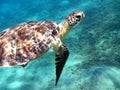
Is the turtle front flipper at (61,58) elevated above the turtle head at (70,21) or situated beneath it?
situated beneath

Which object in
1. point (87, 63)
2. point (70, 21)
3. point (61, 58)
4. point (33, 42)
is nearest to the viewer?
point (61, 58)

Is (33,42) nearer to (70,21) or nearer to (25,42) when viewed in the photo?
(25,42)

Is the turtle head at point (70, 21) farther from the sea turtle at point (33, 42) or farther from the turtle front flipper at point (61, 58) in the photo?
the turtle front flipper at point (61, 58)

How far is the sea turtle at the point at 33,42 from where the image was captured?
12.8 feet

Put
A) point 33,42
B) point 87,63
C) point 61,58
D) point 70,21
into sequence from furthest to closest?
point 87,63 < point 70,21 < point 33,42 < point 61,58

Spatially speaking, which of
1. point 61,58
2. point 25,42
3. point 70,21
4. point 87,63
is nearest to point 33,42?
point 25,42

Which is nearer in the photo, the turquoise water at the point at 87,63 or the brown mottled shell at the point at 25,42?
the brown mottled shell at the point at 25,42

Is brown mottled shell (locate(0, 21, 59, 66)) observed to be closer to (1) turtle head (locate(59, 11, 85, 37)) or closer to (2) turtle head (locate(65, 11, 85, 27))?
(1) turtle head (locate(59, 11, 85, 37))

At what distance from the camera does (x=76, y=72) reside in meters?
6.46

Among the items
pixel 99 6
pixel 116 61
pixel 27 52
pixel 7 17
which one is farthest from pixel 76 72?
pixel 7 17

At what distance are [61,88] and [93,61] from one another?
1502 millimetres

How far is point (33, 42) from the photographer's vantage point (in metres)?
4.09

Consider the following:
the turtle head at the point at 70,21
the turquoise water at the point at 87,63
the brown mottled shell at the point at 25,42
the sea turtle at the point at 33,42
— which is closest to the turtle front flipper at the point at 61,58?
the sea turtle at the point at 33,42

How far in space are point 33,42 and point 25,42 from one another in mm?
137
